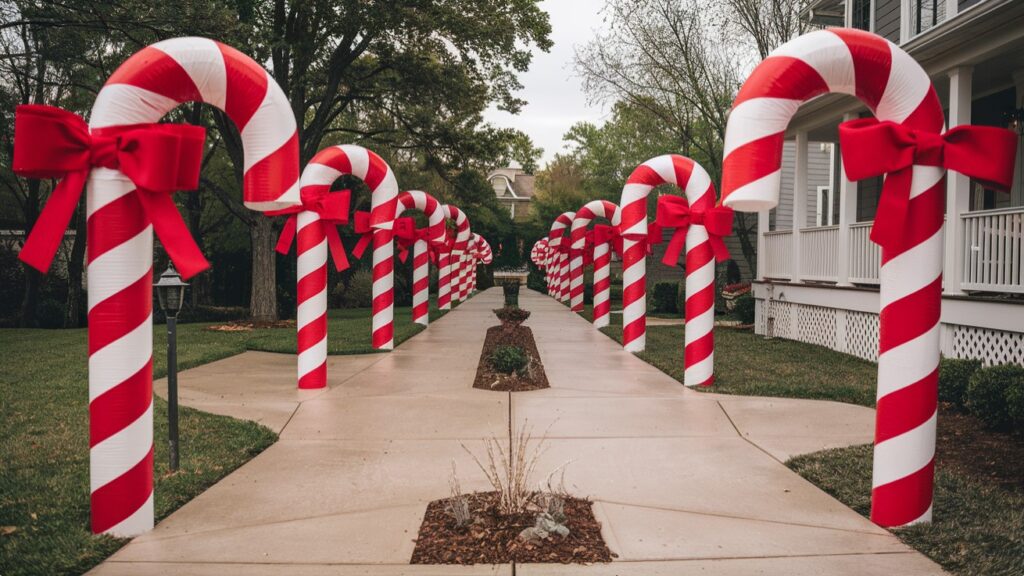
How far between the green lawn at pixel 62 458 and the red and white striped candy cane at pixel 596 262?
8879 mm

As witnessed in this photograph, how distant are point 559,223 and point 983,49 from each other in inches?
605

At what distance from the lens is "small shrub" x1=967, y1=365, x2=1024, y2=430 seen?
20.7 feet

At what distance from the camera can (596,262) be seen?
17234 millimetres

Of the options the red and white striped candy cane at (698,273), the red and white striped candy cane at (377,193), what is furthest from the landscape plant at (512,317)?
the red and white striped candy cane at (698,273)

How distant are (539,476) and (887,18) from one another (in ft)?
45.7

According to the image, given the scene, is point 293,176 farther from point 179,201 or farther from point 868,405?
point 179,201

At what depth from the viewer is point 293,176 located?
4500 millimetres

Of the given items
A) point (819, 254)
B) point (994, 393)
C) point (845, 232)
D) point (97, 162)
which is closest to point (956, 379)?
point (994, 393)

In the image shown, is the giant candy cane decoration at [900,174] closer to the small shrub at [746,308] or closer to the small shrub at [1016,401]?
the small shrub at [1016,401]

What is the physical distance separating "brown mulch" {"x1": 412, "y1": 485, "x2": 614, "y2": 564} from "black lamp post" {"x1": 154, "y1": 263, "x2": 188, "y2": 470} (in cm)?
211

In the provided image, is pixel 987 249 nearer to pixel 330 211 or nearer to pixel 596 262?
pixel 330 211

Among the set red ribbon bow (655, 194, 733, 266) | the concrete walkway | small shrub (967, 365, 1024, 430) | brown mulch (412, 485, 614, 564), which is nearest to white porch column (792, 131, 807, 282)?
red ribbon bow (655, 194, 733, 266)

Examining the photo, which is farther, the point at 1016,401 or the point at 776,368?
the point at 776,368

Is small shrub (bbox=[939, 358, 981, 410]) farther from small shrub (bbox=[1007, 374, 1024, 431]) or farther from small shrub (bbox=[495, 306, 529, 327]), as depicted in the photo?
small shrub (bbox=[495, 306, 529, 327])
